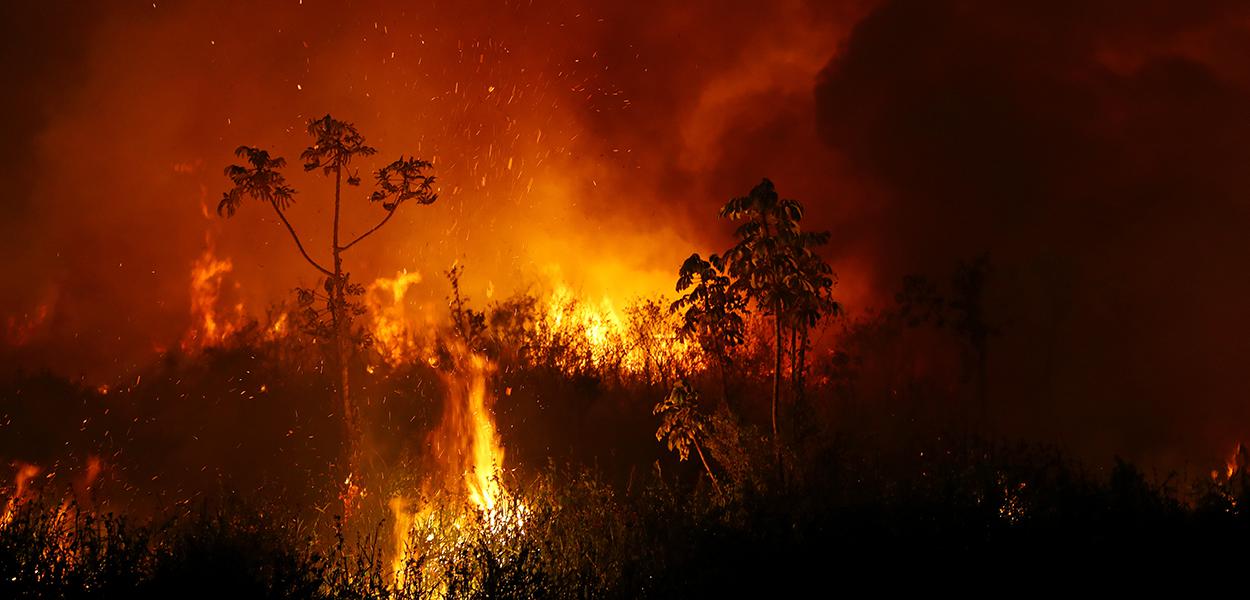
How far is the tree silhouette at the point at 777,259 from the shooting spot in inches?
391

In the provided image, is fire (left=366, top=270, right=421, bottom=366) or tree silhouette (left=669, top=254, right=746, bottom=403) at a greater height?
fire (left=366, top=270, right=421, bottom=366)

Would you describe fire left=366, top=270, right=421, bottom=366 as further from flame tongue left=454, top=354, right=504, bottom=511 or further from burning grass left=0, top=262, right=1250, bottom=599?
flame tongue left=454, top=354, right=504, bottom=511

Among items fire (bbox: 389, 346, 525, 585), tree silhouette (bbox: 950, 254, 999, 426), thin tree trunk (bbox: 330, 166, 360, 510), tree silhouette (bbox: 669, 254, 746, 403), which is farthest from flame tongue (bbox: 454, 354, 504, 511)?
tree silhouette (bbox: 950, 254, 999, 426)

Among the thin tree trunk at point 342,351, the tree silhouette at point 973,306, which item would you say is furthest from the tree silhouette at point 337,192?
the tree silhouette at point 973,306

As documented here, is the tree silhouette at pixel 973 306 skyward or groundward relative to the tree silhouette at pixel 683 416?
skyward

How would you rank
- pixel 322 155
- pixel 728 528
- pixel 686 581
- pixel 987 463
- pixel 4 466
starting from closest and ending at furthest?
pixel 686 581 → pixel 728 528 → pixel 987 463 → pixel 322 155 → pixel 4 466

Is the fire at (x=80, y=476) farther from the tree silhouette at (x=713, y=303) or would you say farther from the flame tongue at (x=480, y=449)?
the tree silhouette at (x=713, y=303)

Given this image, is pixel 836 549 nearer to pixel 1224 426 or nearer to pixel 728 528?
pixel 728 528

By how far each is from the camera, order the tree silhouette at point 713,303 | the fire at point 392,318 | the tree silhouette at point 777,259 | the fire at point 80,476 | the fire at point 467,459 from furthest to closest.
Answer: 1. the fire at point 392,318
2. the fire at point 80,476
3. the tree silhouette at point 713,303
4. the tree silhouette at point 777,259
5. the fire at point 467,459

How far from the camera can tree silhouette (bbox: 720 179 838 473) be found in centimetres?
992

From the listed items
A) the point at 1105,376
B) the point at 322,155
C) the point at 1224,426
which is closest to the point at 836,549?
the point at 322,155

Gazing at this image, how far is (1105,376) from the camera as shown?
30.7 metres

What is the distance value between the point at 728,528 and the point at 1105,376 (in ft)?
89.8

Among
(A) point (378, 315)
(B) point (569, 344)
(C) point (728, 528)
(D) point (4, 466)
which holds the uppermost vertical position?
(A) point (378, 315)
